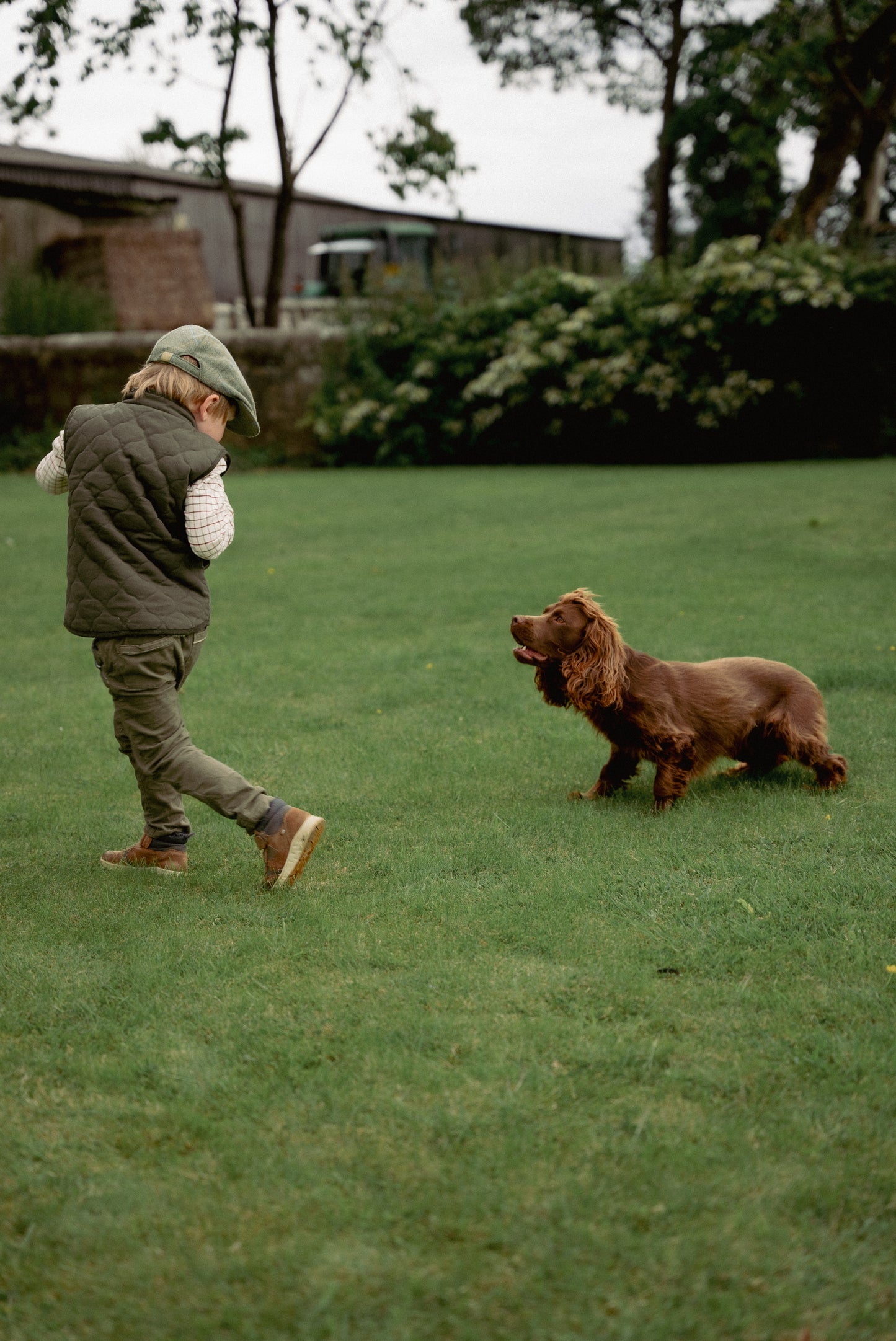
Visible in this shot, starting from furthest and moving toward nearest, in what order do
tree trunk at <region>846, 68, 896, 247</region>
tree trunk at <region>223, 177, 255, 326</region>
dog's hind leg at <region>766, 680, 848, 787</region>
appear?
tree trunk at <region>223, 177, 255, 326</region>, tree trunk at <region>846, 68, 896, 247</region>, dog's hind leg at <region>766, 680, 848, 787</region>

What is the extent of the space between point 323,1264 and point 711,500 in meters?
11.9

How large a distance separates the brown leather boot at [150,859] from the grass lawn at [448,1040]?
86mm

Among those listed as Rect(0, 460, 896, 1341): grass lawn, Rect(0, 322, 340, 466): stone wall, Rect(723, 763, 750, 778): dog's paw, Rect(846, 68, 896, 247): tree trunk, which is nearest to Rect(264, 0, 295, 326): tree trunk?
Rect(0, 322, 340, 466): stone wall

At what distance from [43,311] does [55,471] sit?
57.0 feet

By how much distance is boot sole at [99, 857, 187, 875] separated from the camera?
4.12 metres

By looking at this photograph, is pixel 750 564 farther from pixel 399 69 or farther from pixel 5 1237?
pixel 399 69

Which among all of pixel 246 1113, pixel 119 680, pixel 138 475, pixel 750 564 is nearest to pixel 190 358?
pixel 138 475

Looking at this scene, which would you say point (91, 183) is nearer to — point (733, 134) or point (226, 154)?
point (226, 154)

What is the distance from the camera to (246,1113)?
2.61 meters

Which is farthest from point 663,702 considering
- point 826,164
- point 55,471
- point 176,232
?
point 176,232

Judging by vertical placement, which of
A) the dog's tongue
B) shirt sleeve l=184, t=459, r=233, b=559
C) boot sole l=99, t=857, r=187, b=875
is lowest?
boot sole l=99, t=857, r=187, b=875

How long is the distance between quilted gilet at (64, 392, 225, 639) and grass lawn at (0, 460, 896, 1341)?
3.14 ft

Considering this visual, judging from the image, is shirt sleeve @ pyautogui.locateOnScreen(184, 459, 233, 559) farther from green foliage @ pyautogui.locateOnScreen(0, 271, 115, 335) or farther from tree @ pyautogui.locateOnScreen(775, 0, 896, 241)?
green foliage @ pyautogui.locateOnScreen(0, 271, 115, 335)

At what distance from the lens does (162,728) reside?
3.95 metres
